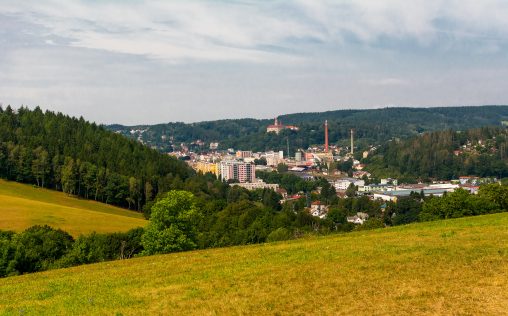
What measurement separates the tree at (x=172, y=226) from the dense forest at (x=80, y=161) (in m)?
70.6

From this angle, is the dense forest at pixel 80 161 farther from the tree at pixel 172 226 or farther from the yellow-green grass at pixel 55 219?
the tree at pixel 172 226

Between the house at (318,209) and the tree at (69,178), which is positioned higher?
the tree at (69,178)

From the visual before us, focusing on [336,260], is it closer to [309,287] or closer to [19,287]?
[309,287]

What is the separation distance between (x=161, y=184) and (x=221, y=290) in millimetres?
114458

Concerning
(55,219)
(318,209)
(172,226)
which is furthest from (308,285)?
(318,209)

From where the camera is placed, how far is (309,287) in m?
19.0

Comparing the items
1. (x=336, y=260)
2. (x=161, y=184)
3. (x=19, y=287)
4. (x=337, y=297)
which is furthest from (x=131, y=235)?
(x=161, y=184)

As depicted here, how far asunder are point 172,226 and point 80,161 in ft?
295

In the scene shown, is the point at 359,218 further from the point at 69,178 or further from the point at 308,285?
the point at 308,285

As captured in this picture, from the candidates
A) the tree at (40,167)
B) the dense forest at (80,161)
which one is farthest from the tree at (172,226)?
the tree at (40,167)

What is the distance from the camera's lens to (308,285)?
63.2ft

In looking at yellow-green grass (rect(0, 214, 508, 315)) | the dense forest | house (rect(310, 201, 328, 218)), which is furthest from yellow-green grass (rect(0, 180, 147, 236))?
house (rect(310, 201, 328, 218))

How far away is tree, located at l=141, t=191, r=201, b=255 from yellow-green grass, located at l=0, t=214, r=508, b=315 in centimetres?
2428

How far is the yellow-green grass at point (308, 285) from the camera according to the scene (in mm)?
16734
